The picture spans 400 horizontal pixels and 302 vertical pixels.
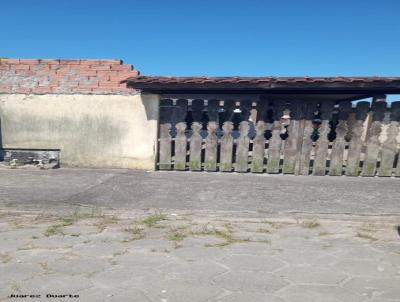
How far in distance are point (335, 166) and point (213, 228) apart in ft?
16.3

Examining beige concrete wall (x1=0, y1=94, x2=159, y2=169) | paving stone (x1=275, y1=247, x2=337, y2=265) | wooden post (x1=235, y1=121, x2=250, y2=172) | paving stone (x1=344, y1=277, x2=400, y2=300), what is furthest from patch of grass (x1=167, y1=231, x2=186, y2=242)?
beige concrete wall (x1=0, y1=94, x2=159, y2=169)

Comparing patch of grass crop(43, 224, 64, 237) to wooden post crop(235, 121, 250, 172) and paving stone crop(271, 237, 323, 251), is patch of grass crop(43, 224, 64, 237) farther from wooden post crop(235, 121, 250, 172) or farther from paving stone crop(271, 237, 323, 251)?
wooden post crop(235, 121, 250, 172)

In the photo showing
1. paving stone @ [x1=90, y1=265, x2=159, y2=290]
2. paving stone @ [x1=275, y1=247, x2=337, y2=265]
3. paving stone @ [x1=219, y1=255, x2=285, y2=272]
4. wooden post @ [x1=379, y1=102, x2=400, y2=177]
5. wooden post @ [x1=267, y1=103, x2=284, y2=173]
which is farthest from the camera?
wooden post @ [x1=267, y1=103, x2=284, y2=173]

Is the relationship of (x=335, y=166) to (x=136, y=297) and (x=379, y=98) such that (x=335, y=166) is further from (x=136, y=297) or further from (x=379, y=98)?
(x=136, y=297)

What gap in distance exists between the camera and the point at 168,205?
4.85m

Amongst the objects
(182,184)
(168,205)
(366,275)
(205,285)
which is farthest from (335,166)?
(205,285)

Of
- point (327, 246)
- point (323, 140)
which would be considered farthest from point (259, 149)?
point (327, 246)

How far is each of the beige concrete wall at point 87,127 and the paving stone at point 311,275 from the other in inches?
227

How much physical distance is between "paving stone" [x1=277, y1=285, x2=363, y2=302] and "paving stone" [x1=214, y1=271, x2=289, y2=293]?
3.6 inches

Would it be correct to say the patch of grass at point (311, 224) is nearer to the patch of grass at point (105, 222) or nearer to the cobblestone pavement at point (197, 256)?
the cobblestone pavement at point (197, 256)

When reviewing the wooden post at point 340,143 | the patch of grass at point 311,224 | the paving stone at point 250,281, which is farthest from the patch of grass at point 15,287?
the wooden post at point 340,143

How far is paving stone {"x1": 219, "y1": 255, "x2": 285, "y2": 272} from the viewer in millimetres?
2848

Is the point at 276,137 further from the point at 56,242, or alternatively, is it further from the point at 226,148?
the point at 56,242

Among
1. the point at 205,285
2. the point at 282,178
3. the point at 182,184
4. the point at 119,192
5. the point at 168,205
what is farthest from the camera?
the point at 282,178
